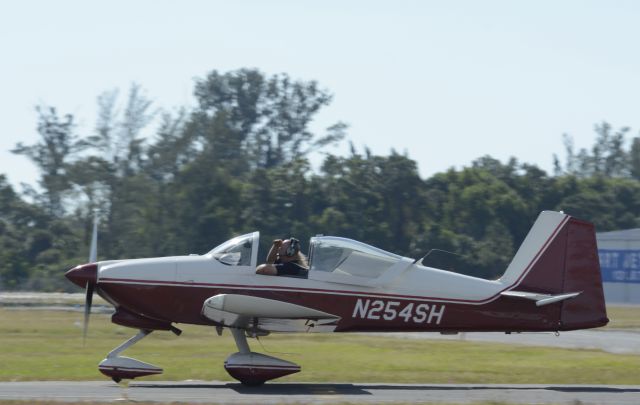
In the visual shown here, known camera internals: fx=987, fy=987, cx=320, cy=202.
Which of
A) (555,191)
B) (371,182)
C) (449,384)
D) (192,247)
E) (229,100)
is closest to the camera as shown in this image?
(449,384)

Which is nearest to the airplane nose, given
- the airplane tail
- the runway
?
the runway

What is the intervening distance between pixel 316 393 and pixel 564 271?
181 inches

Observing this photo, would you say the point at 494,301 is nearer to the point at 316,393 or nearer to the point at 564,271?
the point at 564,271

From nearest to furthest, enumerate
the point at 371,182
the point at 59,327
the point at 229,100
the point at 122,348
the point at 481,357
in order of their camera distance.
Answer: the point at 122,348, the point at 481,357, the point at 59,327, the point at 371,182, the point at 229,100

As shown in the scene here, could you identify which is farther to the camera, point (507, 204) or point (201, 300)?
point (507, 204)

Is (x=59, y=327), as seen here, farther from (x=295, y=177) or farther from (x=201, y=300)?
(x=295, y=177)

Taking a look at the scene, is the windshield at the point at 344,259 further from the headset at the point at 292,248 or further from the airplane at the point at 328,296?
the headset at the point at 292,248

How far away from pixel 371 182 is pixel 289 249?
49.9 meters

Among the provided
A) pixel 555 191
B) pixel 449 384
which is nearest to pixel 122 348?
pixel 449 384

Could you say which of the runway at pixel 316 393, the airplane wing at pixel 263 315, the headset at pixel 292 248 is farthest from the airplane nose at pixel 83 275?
the headset at pixel 292 248

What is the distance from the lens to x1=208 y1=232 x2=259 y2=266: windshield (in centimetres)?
1502

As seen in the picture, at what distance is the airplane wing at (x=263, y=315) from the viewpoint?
14.5m

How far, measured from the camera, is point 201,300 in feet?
48.9

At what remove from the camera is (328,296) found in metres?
15.0
